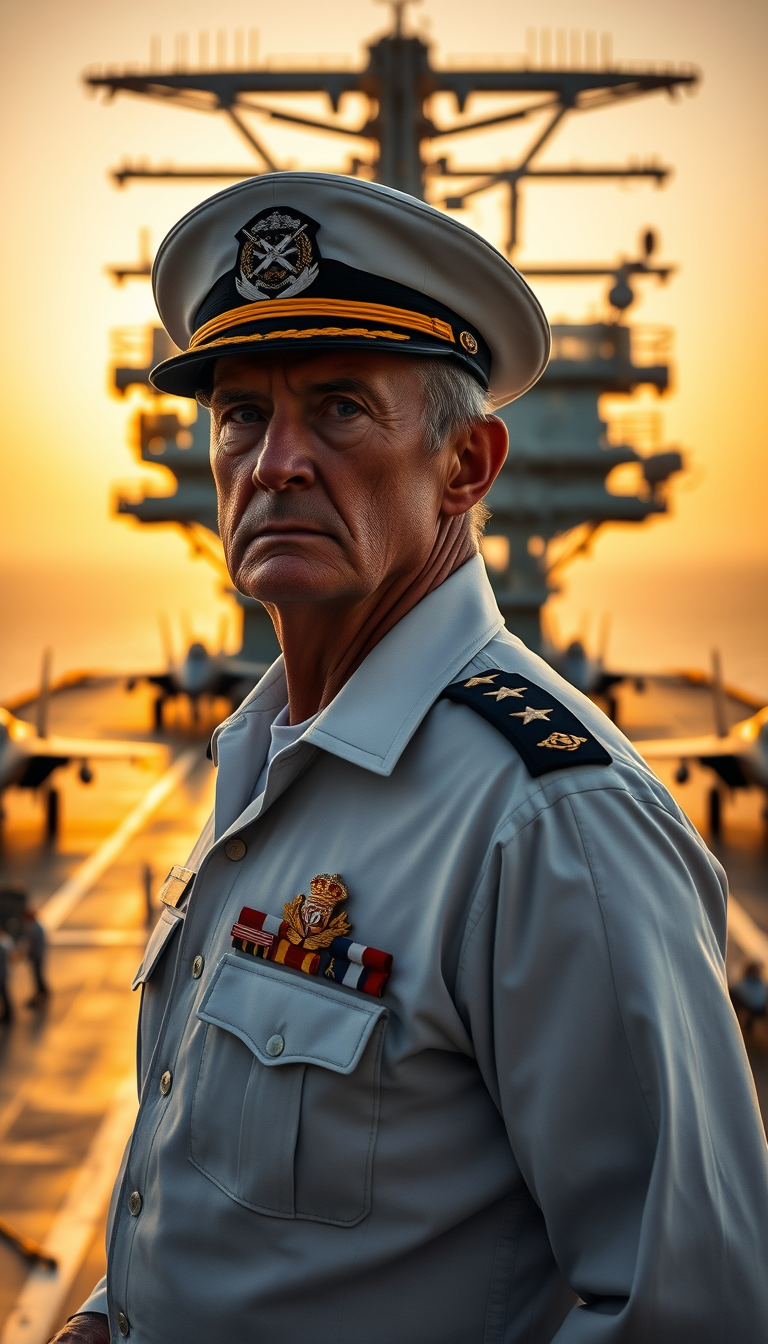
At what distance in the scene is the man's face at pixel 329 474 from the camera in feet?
5.42

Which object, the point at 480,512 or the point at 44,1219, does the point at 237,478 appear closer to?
the point at 480,512

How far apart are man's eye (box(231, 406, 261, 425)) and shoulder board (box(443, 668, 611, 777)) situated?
541 millimetres

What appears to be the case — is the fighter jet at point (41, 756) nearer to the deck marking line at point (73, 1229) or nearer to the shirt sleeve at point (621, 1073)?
the deck marking line at point (73, 1229)

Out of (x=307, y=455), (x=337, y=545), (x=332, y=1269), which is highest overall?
(x=307, y=455)

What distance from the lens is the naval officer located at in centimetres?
133

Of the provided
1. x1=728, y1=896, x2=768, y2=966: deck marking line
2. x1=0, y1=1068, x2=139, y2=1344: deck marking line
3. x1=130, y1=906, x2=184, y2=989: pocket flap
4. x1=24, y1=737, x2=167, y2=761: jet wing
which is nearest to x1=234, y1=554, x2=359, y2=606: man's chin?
x1=130, y1=906, x2=184, y2=989: pocket flap

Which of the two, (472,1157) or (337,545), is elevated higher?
(337,545)

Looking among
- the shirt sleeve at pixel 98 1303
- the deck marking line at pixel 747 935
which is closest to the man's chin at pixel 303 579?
the shirt sleeve at pixel 98 1303

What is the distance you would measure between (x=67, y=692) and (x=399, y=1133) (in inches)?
1085

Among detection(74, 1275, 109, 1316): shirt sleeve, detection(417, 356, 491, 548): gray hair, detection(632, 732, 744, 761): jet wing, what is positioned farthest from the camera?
detection(632, 732, 744, 761): jet wing

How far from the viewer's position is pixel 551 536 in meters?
20.4

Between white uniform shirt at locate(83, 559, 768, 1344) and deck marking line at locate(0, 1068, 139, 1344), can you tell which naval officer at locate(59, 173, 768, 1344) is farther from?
deck marking line at locate(0, 1068, 139, 1344)

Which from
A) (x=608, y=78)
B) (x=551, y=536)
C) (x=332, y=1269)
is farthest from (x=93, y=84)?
(x=332, y=1269)

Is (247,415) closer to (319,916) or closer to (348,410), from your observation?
(348,410)
